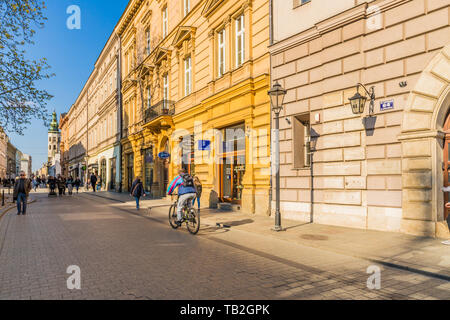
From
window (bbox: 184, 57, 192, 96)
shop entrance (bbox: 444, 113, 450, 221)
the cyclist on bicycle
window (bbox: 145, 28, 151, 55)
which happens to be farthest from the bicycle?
window (bbox: 145, 28, 151, 55)

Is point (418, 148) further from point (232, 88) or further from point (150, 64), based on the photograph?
point (150, 64)

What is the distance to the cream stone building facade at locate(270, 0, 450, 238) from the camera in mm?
8375

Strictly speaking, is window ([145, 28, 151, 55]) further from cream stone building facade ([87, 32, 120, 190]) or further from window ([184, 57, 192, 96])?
cream stone building facade ([87, 32, 120, 190])

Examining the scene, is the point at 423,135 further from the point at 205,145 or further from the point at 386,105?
the point at 205,145

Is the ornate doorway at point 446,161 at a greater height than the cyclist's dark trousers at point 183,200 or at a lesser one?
greater

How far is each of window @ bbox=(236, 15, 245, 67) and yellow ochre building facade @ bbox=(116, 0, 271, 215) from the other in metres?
0.04

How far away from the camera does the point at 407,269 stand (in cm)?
580

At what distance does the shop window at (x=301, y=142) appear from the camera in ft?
39.6

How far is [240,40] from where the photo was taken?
1538 centimetres

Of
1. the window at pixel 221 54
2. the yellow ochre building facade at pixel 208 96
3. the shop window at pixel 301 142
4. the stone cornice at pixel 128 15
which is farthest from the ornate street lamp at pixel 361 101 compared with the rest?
the stone cornice at pixel 128 15

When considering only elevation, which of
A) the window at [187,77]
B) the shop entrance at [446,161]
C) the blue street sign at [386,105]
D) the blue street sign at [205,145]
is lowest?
the shop entrance at [446,161]

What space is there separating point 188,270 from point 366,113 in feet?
21.5

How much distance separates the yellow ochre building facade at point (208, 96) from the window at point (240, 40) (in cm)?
4

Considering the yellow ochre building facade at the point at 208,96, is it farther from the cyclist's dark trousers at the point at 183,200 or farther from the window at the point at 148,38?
the cyclist's dark trousers at the point at 183,200
